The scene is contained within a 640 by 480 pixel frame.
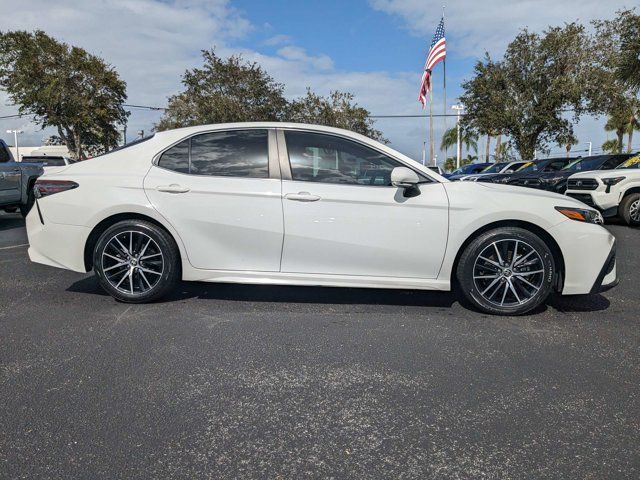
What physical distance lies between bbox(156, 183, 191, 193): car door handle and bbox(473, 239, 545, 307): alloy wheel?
253 centimetres

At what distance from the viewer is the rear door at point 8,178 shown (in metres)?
9.71

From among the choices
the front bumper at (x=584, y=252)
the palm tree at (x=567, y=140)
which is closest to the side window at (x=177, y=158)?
the front bumper at (x=584, y=252)

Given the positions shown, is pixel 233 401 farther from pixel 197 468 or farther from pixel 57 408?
pixel 57 408

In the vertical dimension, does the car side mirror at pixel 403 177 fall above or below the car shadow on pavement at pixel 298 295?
above

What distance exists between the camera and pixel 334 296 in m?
4.57

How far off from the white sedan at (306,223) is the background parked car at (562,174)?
10096 mm

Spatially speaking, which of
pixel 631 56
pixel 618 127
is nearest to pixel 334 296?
pixel 631 56

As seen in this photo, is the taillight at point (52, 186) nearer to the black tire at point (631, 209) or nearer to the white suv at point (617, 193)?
the white suv at point (617, 193)

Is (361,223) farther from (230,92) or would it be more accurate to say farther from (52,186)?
(230,92)

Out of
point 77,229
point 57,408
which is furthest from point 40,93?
point 57,408

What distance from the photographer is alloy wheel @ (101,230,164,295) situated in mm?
4227

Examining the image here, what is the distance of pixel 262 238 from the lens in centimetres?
407

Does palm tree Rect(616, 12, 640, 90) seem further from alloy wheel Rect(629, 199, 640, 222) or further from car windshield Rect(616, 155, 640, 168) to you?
alloy wheel Rect(629, 199, 640, 222)

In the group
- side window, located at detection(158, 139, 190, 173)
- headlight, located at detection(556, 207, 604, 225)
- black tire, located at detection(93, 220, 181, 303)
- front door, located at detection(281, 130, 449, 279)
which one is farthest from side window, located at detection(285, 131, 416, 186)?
headlight, located at detection(556, 207, 604, 225)
